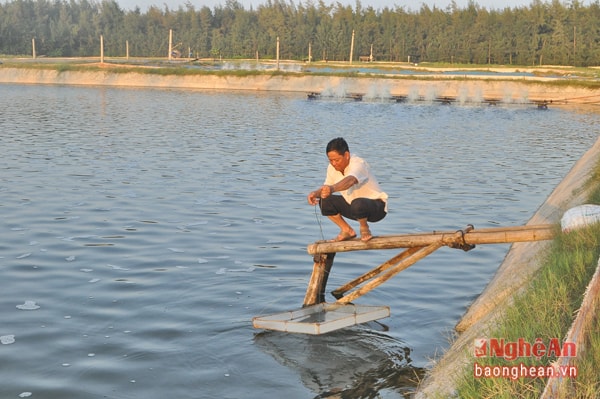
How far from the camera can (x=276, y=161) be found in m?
30.3

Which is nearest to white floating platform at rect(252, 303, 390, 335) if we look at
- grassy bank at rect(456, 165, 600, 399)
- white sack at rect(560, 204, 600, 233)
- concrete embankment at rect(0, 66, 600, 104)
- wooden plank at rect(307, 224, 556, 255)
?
wooden plank at rect(307, 224, 556, 255)

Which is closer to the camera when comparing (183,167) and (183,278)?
(183,278)

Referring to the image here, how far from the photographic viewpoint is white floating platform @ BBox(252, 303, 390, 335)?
11.0m

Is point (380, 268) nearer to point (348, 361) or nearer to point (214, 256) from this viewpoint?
point (348, 361)

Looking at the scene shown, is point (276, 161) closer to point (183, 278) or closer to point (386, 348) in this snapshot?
point (183, 278)

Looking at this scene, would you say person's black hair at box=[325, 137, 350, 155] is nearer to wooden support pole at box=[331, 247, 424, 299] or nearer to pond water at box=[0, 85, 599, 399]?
wooden support pole at box=[331, 247, 424, 299]

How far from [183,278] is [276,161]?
53.5ft

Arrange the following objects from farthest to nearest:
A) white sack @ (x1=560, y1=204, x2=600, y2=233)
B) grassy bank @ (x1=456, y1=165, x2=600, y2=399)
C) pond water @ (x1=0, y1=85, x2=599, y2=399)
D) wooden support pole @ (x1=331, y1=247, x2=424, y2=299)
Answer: wooden support pole @ (x1=331, y1=247, x2=424, y2=299) → white sack @ (x1=560, y1=204, x2=600, y2=233) → pond water @ (x1=0, y1=85, x2=599, y2=399) → grassy bank @ (x1=456, y1=165, x2=600, y2=399)

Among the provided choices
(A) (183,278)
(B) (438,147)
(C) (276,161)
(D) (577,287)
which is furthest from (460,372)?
(B) (438,147)

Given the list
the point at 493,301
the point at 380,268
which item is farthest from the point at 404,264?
the point at 493,301

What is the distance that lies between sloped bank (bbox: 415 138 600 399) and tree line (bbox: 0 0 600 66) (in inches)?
3829

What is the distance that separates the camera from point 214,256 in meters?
15.8

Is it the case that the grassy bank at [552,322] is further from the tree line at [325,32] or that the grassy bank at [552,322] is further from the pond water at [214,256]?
the tree line at [325,32]

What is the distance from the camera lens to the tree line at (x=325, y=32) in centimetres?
11481
